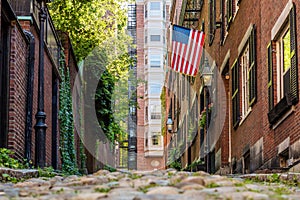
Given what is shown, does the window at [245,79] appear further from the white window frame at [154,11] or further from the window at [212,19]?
the white window frame at [154,11]

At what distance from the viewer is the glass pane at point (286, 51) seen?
14783 millimetres

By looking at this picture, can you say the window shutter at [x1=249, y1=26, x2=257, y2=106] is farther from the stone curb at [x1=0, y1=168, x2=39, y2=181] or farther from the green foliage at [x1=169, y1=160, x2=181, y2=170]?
the green foliage at [x1=169, y1=160, x2=181, y2=170]

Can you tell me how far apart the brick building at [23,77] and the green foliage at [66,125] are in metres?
1.68

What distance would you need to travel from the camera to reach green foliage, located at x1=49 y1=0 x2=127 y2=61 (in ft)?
118

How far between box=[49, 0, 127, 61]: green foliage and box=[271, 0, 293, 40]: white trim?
1953 cm

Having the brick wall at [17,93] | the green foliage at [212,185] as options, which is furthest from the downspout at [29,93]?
the green foliage at [212,185]

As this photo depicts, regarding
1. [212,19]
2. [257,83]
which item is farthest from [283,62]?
[212,19]

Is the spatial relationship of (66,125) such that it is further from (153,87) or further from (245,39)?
(153,87)

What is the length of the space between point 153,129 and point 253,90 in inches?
2894

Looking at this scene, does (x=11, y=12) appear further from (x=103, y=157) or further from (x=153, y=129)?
(x=153, y=129)

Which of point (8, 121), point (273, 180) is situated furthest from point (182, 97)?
point (273, 180)

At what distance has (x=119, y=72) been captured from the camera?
41125 mm

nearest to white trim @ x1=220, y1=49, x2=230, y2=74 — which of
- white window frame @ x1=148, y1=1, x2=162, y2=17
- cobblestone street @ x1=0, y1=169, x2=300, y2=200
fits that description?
cobblestone street @ x1=0, y1=169, x2=300, y2=200

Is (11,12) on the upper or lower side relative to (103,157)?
upper
